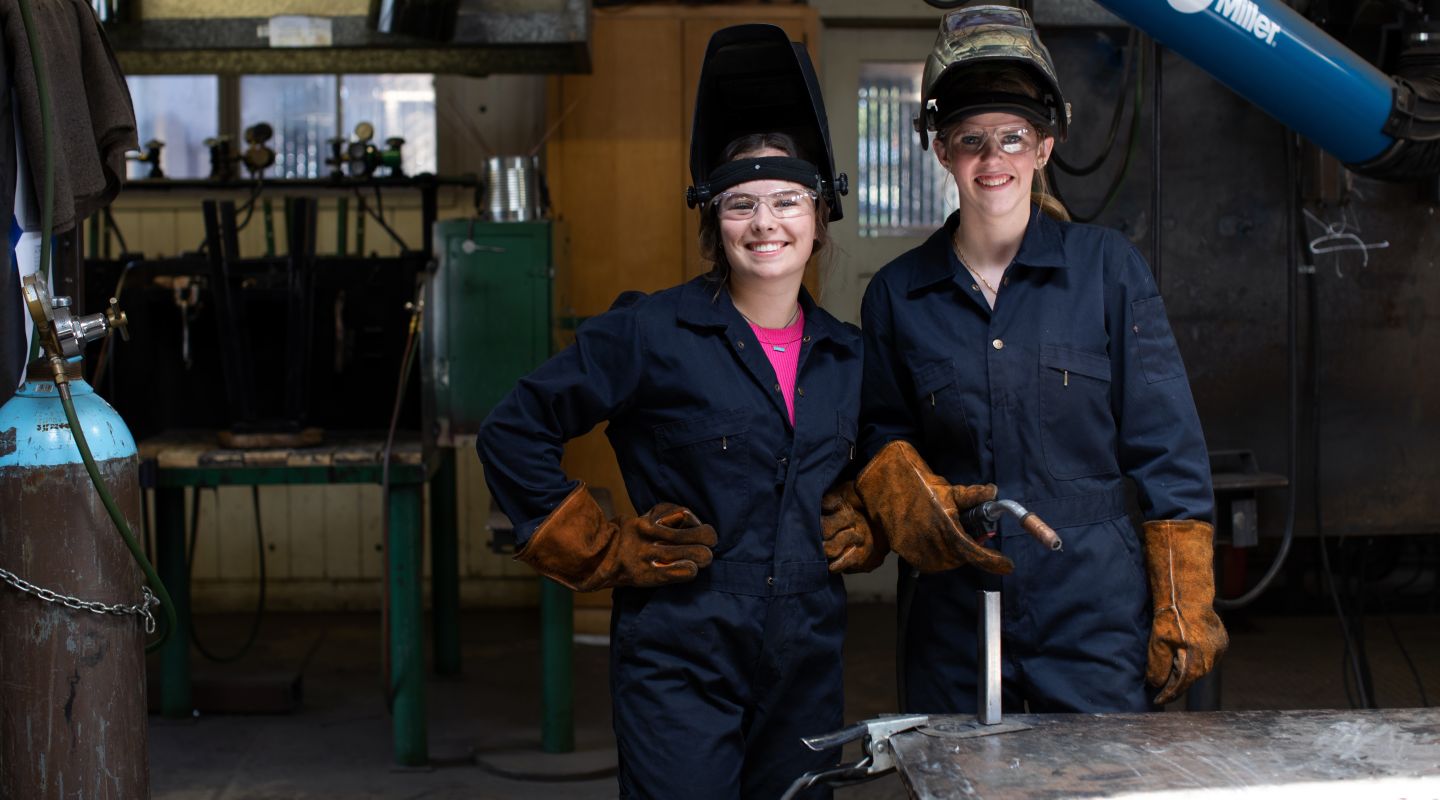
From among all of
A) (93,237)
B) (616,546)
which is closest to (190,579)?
(93,237)

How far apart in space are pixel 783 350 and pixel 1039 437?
38 cm

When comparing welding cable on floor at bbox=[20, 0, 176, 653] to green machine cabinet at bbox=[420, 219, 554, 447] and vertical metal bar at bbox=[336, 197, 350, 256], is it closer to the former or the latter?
green machine cabinet at bbox=[420, 219, 554, 447]

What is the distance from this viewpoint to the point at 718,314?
6.51 feet

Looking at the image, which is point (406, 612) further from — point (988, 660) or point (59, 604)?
point (988, 660)

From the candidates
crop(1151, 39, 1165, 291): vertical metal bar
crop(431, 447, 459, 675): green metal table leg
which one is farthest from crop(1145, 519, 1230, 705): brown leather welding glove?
crop(431, 447, 459, 675): green metal table leg

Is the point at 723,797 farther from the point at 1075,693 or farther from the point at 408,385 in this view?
the point at 408,385

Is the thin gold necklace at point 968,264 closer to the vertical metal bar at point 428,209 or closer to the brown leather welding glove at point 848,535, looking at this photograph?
the brown leather welding glove at point 848,535

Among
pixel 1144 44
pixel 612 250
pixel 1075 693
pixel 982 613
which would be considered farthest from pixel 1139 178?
pixel 612 250

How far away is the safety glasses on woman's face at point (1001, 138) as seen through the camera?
76.2 inches

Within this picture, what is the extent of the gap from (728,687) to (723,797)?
14cm

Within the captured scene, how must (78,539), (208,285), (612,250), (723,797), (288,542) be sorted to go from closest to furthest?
(723,797) → (78,539) → (208,285) → (612,250) → (288,542)

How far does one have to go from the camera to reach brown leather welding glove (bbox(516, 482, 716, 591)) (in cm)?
189

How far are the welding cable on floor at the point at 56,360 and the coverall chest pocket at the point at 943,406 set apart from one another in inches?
47.2

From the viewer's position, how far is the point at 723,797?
1.87 m
